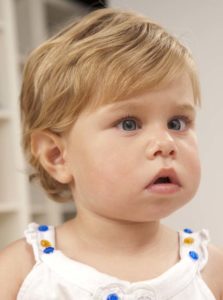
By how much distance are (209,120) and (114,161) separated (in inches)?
51.5

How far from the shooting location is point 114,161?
2.95 ft

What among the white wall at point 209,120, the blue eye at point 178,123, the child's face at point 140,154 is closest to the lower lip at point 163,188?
the child's face at point 140,154

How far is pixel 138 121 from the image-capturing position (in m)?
0.91

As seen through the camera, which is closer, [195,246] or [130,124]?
[130,124]

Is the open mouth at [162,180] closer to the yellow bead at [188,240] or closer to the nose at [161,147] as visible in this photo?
the nose at [161,147]

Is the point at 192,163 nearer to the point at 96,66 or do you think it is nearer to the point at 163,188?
the point at 163,188

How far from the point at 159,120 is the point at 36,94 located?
9.6 inches

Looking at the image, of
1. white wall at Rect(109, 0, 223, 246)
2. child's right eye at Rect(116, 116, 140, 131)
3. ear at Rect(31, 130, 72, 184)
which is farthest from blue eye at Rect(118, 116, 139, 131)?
white wall at Rect(109, 0, 223, 246)

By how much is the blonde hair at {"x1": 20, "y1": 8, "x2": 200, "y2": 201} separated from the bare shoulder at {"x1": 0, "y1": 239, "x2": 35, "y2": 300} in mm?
205

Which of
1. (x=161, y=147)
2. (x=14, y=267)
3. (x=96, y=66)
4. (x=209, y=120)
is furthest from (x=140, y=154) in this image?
(x=209, y=120)

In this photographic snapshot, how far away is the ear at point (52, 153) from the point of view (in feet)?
3.33

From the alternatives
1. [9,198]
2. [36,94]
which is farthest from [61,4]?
[36,94]

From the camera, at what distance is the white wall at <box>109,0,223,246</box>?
6.91 feet

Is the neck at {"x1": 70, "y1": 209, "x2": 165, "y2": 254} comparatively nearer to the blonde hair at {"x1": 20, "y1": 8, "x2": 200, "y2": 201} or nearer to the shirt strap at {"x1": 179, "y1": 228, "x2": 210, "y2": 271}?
the shirt strap at {"x1": 179, "y1": 228, "x2": 210, "y2": 271}
